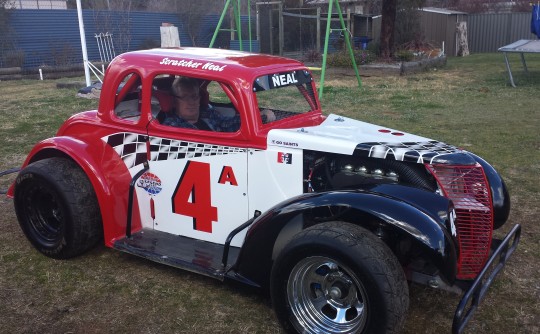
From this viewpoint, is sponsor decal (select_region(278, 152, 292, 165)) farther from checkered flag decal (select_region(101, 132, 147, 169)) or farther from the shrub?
the shrub

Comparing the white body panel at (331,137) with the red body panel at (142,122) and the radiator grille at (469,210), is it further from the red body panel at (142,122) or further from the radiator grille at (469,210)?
the radiator grille at (469,210)

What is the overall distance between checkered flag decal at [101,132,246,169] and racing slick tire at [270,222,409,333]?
3.44 feet

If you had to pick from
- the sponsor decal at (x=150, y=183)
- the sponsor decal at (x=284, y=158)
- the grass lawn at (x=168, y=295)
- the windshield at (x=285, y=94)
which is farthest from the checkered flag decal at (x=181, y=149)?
the grass lawn at (x=168, y=295)

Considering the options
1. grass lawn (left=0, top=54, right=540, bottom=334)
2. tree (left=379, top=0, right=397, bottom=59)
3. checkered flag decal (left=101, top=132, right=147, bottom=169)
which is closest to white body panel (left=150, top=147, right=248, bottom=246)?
checkered flag decal (left=101, top=132, right=147, bottom=169)

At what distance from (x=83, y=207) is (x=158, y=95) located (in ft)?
3.53

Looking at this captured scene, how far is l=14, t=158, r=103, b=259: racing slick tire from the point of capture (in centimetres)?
407

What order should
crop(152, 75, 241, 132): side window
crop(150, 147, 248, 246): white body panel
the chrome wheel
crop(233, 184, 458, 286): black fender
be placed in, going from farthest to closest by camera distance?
1. crop(152, 75, 241, 132): side window
2. crop(150, 147, 248, 246): white body panel
3. the chrome wheel
4. crop(233, 184, 458, 286): black fender

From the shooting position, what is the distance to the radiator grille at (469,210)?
3.32 metres

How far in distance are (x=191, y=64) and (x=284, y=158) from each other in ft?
3.60

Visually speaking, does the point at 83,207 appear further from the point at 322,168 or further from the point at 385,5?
the point at 385,5

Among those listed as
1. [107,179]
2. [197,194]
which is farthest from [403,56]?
[107,179]

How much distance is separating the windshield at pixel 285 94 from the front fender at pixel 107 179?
1.28 metres

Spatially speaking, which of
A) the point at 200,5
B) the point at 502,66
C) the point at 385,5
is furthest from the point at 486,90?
the point at 200,5

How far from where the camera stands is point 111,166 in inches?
164
